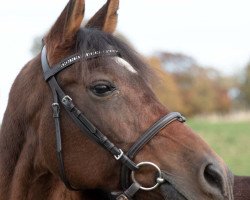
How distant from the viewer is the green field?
62.4 ft

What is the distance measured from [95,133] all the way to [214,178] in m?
0.98

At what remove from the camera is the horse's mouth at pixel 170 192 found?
3.28m

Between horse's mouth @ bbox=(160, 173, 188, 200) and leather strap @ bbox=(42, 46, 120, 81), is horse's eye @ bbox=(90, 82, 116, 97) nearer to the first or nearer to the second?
leather strap @ bbox=(42, 46, 120, 81)

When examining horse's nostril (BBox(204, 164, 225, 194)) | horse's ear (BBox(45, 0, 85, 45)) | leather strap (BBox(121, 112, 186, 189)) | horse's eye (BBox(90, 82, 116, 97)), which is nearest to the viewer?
horse's nostril (BBox(204, 164, 225, 194))

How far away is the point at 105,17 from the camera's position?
4.12 meters

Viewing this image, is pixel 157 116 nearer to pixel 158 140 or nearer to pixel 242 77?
pixel 158 140

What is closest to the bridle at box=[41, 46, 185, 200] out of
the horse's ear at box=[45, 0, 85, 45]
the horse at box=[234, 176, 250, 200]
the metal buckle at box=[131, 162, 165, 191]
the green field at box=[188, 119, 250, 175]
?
the metal buckle at box=[131, 162, 165, 191]

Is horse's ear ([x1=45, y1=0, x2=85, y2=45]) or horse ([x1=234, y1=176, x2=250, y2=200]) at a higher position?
horse's ear ([x1=45, y1=0, x2=85, y2=45])

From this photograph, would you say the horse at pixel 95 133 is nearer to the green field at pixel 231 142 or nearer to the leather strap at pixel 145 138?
the leather strap at pixel 145 138

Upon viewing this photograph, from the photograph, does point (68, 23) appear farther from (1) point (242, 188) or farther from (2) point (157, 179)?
(1) point (242, 188)

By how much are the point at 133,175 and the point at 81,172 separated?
1.45ft

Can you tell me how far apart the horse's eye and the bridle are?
22 cm

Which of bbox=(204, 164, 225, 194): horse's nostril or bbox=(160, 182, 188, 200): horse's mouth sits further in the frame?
bbox=(160, 182, 188, 200): horse's mouth

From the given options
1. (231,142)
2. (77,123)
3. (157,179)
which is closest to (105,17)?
(77,123)
